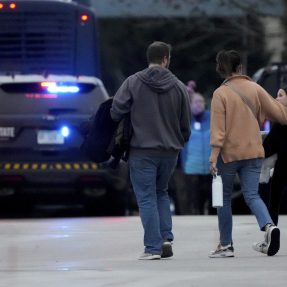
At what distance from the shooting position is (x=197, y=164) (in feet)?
56.9

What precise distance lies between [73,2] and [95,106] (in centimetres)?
469

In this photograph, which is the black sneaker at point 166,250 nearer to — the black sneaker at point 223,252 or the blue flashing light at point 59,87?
the black sneaker at point 223,252

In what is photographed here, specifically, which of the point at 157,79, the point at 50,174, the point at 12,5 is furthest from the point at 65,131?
the point at 157,79

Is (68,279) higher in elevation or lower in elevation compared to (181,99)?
lower

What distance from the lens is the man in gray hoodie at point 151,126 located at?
1033cm

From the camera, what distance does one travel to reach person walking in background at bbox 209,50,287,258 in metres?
10.4

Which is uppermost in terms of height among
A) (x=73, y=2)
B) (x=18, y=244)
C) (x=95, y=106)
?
(x=73, y=2)

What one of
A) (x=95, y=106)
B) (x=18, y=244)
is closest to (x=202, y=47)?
(x=95, y=106)

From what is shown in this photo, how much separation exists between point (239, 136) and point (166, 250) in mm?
1155

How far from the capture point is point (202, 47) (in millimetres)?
38875

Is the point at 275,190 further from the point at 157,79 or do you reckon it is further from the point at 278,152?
the point at 157,79

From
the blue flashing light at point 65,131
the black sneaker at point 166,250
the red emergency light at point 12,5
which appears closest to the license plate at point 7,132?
the blue flashing light at point 65,131

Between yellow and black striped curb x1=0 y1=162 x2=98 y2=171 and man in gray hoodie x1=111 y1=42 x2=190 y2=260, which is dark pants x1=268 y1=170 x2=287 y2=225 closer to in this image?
man in gray hoodie x1=111 y1=42 x2=190 y2=260

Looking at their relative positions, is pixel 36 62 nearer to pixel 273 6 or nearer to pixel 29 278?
pixel 273 6
